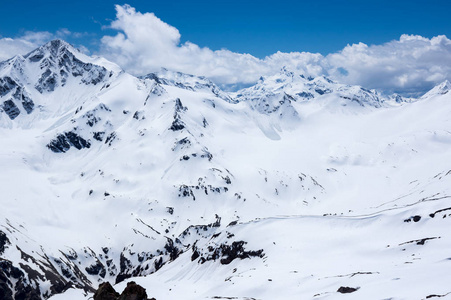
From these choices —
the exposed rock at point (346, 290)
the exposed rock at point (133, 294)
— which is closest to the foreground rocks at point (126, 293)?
the exposed rock at point (133, 294)

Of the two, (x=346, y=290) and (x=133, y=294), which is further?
(x=346, y=290)

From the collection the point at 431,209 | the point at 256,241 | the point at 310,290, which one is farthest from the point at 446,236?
the point at 256,241

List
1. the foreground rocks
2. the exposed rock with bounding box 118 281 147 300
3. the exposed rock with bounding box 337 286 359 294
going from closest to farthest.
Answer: the exposed rock with bounding box 118 281 147 300 < the foreground rocks < the exposed rock with bounding box 337 286 359 294

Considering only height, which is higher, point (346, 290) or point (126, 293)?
point (346, 290)

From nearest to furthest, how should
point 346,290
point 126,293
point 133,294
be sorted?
point 133,294 < point 126,293 < point 346,290

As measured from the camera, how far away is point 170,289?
113750 millimetres

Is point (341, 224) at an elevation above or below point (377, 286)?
above

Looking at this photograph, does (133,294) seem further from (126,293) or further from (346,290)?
(346,290)

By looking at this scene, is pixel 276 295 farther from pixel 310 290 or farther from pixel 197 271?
pixel 197 271

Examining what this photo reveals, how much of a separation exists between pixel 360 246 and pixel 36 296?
18594 cm

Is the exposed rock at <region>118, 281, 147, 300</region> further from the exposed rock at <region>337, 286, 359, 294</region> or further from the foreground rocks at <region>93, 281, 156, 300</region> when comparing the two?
the exposed rock at <region>337, 286, 359, 294</region>

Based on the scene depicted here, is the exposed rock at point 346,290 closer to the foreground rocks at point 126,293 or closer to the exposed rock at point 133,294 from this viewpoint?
the foreground rocks at point 126,293

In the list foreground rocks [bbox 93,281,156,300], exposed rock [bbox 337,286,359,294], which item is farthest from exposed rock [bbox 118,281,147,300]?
exposed rock [bbox 337,286,359,294]

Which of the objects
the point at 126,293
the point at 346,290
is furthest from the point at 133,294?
the point at 346,290
